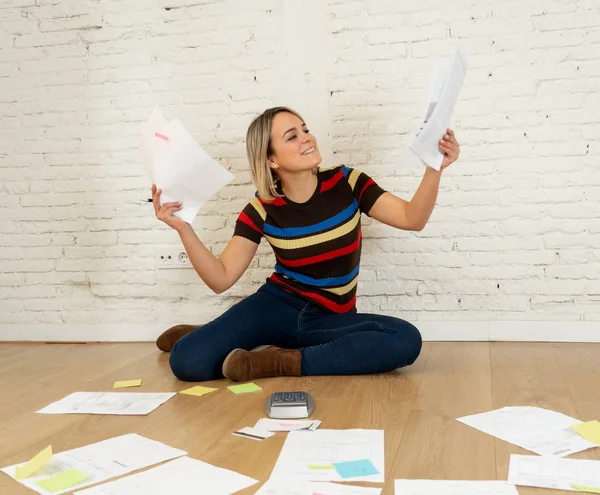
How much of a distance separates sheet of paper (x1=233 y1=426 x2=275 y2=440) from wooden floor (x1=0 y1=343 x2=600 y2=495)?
2cm

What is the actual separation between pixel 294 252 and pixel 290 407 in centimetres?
87

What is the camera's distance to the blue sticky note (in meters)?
1.55

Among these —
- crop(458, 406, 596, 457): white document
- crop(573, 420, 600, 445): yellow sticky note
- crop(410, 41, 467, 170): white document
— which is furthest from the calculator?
crop(410, 41, 467, 170): white document

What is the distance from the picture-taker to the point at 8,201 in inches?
140

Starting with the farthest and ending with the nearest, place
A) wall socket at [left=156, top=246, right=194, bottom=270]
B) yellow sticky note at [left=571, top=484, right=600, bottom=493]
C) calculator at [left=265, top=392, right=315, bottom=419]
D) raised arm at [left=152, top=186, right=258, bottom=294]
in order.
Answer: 1. wall socket at [left=156, top=246, right=194, bottom=270]
2. raised arm at [left=152, top=186, right=258, bottom=294]
3. calculator at [left=265, top=392, right=315, bottom=419]
4. yellow sticky note at [left=571, top=484, right=600, bottom=493]

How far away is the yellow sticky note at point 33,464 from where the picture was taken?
5.34 ft

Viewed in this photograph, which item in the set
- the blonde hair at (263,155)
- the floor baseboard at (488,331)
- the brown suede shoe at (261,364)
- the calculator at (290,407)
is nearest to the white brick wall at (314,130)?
the floor baseboard at (488,331)

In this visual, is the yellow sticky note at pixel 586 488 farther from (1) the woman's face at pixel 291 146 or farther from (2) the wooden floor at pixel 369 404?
(1) the woman's face at pixel 291 146

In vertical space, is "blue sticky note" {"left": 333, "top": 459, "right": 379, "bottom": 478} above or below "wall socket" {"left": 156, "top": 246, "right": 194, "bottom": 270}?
below

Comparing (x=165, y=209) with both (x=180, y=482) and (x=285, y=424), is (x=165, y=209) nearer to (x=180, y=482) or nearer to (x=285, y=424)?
(x=285, y=424)

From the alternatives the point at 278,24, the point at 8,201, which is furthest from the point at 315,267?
the point at 8,201

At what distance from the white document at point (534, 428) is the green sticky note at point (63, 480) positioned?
1016 mm

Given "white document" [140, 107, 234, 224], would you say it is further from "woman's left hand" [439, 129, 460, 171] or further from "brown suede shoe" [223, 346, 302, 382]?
"woman's left hand" [439, 129, 460, 171]

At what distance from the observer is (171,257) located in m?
3.38
